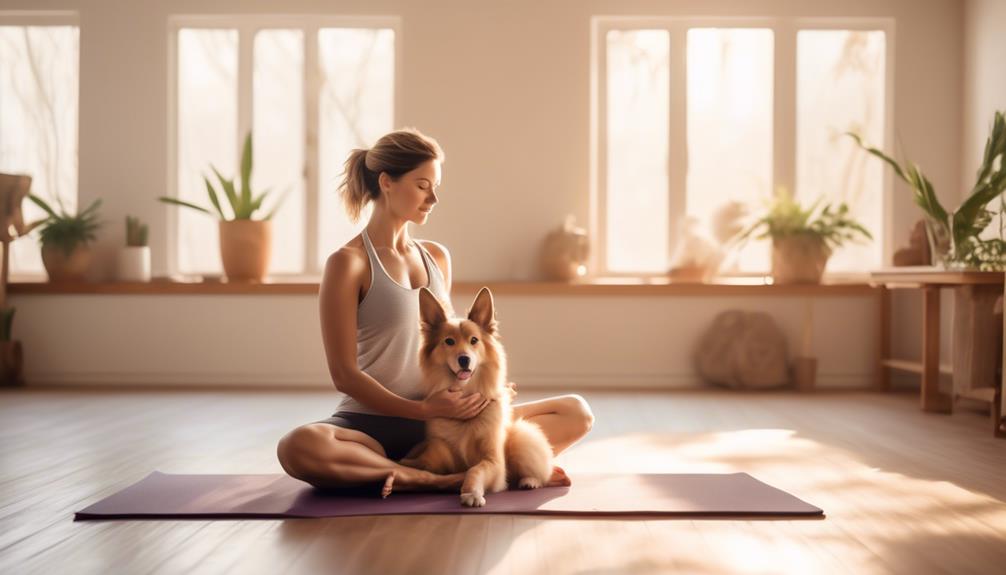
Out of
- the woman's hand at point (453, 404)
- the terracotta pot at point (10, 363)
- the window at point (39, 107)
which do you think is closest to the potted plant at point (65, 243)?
the window at point (39, 107)

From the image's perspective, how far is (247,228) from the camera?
557 cm

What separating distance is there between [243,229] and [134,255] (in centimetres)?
72

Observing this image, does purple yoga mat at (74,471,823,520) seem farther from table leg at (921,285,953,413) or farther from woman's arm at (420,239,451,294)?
table leg at (921,285,953,413)

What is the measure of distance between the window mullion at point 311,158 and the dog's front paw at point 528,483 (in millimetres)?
3697

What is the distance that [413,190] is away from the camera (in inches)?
95.6

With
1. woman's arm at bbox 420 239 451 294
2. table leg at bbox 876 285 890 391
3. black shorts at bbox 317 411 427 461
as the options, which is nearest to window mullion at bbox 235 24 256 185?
woman's arm at bbox 420 239 451 294

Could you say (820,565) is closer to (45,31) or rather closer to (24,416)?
(24,416)

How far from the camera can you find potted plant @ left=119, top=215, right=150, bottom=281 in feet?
18.5

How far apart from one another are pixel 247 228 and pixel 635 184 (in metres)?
2.48

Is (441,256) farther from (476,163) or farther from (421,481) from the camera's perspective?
(476,163)

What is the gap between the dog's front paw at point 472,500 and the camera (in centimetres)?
225

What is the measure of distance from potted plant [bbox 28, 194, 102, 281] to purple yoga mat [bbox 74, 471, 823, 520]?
341 centimetres

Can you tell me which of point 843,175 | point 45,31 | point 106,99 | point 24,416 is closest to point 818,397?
point 843,175

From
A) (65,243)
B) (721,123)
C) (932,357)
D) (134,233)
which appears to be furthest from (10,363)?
(932,357)
